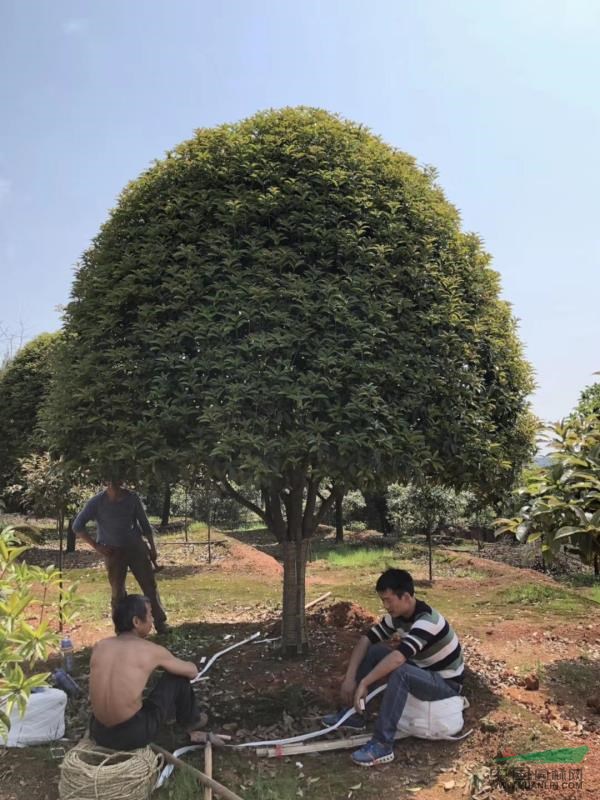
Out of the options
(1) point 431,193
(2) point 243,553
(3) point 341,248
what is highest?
(1) point 431,193

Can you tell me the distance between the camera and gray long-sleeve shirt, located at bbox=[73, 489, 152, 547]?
6.61m

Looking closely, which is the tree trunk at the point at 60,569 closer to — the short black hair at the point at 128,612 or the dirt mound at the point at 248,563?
the short black hair at the point at 128,612

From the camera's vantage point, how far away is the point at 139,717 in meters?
3.76

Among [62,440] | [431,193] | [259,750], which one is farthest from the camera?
[431,193]

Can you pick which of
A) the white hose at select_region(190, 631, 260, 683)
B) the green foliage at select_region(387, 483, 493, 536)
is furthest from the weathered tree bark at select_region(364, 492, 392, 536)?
the white hose at select_region(190, 631, 260, 683)

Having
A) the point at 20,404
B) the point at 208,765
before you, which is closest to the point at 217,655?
the point at 208,765

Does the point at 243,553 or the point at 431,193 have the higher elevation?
the point at 431,193

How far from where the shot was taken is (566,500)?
16.6 feet

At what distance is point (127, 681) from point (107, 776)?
19.7 inches

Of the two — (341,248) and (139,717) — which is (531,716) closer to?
(139,717)

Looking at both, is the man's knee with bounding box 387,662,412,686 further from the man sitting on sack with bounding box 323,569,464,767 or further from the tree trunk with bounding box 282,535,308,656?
the tree trunk with bounding box 282,535,308,656

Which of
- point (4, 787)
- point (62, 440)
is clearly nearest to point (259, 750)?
point (4, 787)

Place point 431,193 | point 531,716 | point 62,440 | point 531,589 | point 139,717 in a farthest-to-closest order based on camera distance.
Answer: point 531,589
point 431,193
point 62,440
point 531,716
point 139,717

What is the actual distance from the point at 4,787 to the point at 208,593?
618cm
